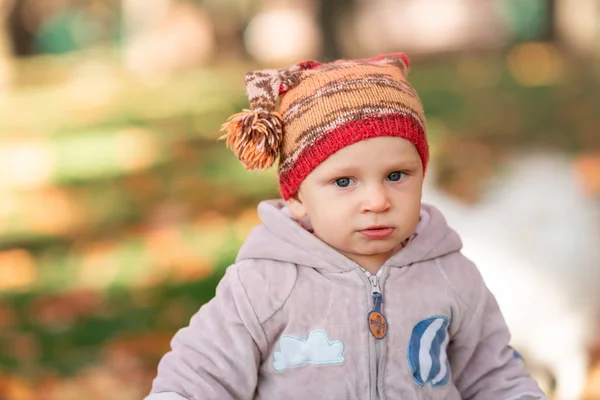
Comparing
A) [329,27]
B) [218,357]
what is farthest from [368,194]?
[329,27]

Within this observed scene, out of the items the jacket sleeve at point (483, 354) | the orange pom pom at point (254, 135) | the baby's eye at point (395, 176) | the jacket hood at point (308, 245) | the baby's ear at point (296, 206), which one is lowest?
the jacket sleeve at point (483, 354)

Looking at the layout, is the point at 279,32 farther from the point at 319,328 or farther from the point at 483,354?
the point at 319,328

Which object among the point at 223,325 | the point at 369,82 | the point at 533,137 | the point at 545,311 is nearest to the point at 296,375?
the point at 223,325

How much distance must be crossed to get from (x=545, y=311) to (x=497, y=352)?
1648 millimetres

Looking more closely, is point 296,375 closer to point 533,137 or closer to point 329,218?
point 329,218

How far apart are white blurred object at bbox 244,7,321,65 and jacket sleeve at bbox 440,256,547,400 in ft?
44.2

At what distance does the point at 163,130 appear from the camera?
A: 909 centimetres

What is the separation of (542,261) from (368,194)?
252 cm

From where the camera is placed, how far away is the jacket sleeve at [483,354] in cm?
232

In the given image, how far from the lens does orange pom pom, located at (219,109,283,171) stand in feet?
7.16

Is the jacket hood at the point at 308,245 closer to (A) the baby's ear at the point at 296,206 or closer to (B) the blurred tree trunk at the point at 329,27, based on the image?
(A) the baby's ear at the point at 296,206

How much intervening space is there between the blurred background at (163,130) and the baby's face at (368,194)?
166cm

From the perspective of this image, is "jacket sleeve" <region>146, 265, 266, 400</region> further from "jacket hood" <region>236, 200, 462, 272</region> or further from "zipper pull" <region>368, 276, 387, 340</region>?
"zipper pull" <region>368, 276, 387, 340</region>

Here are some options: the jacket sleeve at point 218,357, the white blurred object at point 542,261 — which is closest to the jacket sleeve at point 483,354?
the jacket sleeve at point 218,357
